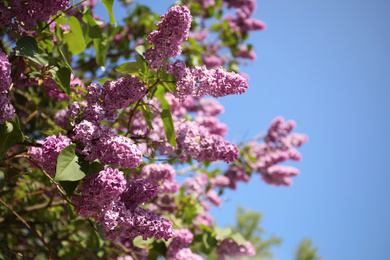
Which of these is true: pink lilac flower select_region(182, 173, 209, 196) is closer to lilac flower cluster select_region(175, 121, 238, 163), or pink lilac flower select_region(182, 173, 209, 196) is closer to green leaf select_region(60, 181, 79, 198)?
lilac flower cluster select_region(175, 121, 238, 163)

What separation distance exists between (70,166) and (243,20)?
16.8ft

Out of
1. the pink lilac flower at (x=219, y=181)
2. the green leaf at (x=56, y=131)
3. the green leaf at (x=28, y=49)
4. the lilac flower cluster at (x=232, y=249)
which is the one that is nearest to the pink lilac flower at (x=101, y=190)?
the green leaf at (x=56, y=131)

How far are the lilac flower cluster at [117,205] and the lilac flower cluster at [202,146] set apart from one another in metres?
0.39

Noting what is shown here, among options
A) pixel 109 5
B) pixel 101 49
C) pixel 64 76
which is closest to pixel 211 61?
pixel 101 49

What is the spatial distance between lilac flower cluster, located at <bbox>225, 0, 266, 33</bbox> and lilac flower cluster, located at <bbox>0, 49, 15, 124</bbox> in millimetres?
4912

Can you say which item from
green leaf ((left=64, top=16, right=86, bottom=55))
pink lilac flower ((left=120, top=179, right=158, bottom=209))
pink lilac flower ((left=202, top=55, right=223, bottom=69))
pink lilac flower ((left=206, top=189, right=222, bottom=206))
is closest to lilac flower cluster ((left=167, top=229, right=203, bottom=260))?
pink lilac flower ((left=120, top=179, right=158, bottom=209))

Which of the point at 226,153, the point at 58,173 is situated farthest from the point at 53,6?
the point at 226,153

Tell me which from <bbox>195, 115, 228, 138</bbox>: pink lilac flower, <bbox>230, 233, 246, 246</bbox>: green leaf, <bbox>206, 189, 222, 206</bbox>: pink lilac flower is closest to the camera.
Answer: <bbox>230, 233, 246, 246</bbox>: green leaf

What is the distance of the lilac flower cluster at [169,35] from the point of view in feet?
4.91

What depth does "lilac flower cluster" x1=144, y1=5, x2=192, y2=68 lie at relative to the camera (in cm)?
150

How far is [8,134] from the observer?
5.01 feet

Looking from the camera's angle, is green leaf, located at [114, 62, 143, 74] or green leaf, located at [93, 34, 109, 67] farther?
green leaf, located at [93, 34, 109, 67]

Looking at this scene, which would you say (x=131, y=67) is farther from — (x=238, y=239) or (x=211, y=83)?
(x=238, y=239)

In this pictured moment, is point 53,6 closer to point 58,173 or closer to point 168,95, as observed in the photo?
point 58,173
